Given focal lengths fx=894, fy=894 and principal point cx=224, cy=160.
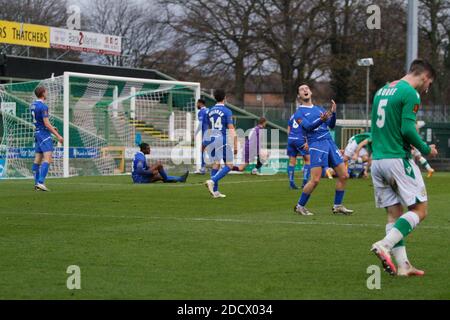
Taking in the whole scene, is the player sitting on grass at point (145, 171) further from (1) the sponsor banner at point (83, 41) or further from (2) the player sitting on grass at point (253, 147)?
(1) the sponsor banner at point (83, 41)

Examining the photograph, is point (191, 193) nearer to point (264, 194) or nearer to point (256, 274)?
point (264, 194)

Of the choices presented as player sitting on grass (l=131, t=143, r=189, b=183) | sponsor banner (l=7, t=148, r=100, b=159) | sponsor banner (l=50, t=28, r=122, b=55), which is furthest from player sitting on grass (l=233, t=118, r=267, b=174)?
sponsor banner (l=50, t=28, r=122, b=55)

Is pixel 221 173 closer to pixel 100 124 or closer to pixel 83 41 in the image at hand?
pixel 100 124

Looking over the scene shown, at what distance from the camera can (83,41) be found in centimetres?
4884

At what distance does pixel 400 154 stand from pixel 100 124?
22.8m

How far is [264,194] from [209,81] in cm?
3909

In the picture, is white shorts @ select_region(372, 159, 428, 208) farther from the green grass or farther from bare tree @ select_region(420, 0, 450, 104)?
bare tree @ select_region(420, 0, 450, 104)

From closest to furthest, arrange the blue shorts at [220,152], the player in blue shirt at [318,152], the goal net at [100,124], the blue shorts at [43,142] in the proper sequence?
the player in blue shirt at [318,152] < the blue shorts at [220,152] < the blue shorts at [43,142] < the goal net at [100,124]

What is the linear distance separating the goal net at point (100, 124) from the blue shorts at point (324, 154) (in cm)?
1279

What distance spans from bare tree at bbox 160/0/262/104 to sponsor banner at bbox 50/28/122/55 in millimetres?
5620

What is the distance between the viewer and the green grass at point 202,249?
693 centimetres

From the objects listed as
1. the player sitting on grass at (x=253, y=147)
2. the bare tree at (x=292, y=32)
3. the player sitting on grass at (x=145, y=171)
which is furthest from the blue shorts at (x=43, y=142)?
the bare tree at (x=292, y=32)
